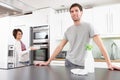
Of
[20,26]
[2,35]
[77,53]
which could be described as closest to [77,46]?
[77,53]

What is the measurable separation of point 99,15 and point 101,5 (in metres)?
0.38

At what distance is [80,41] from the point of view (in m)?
1.36

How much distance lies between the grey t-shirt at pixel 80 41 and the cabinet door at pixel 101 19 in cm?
180

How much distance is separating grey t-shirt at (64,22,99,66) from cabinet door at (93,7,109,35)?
1795 mm

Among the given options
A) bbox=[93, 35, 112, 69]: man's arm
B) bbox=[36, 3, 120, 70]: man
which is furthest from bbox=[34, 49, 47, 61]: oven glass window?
bbox=[93, 35, 112, 69]: man's arm

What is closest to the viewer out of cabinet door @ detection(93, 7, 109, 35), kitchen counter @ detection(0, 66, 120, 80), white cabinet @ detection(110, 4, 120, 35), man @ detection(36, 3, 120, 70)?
kitchen counter @ detection(0, 66, 120, 80)

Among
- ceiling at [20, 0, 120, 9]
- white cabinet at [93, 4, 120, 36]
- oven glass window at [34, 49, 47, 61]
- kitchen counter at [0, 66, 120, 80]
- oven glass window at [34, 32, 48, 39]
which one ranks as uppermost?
ceiling at [20, 0, 120, 9]

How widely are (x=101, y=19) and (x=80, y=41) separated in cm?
192

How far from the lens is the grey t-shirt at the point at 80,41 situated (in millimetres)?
1335

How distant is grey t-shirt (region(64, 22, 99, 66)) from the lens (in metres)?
1.33

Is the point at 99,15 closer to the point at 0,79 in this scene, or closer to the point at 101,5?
the point at 101,5

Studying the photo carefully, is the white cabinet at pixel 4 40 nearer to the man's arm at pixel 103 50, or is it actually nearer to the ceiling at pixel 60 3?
the ceiling at pixel 60 3

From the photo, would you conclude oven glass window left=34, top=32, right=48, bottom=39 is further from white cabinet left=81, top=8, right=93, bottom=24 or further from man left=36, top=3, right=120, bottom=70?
man left=36, top=3, right=120, bottom=70

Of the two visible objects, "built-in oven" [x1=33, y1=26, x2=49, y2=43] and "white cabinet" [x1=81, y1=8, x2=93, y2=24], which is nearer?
"white cabinet" [x1=81, y1=8, x2=93, y2=24]
